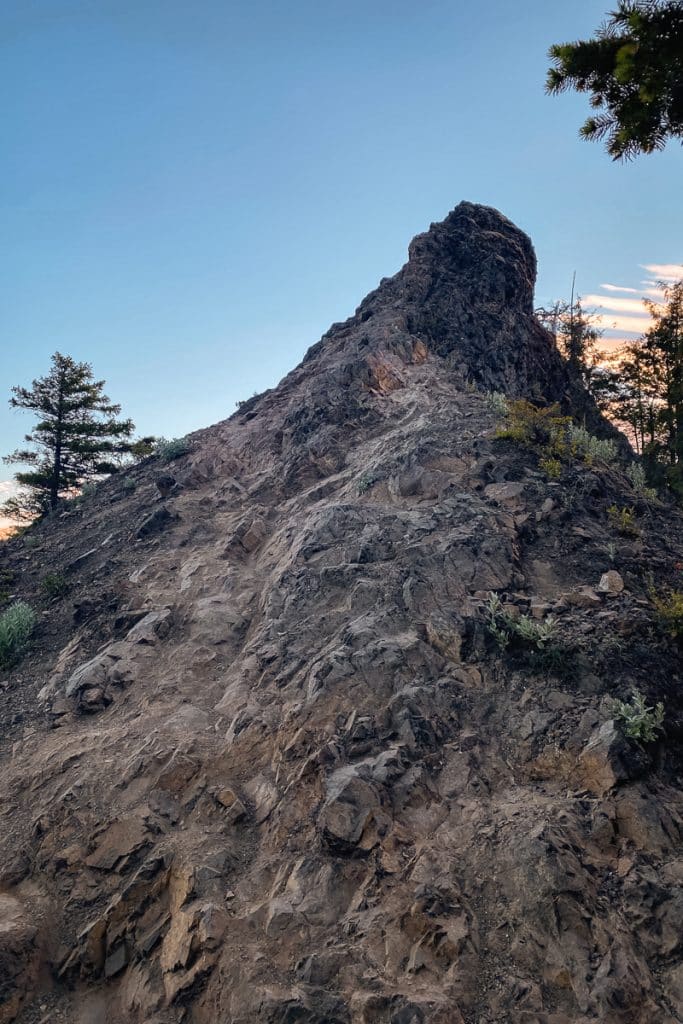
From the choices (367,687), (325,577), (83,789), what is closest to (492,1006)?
(367,687)

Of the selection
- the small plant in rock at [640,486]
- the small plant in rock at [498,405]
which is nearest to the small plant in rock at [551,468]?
the small plant in rock at [640,486]

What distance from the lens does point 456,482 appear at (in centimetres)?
1084

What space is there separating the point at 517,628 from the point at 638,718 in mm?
1811

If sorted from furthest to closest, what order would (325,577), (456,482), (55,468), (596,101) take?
(55,468)
(456,482)
(325,577)
(596,101)

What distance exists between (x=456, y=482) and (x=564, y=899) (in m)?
7.25

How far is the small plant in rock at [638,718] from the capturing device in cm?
582

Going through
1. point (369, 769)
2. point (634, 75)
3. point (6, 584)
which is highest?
point (634, 75)

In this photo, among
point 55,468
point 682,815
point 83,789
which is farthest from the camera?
point 55,468

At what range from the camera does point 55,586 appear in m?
13.0

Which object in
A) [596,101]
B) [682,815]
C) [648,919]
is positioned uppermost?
[596,101]

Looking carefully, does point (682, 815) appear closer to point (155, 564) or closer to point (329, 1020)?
point (329, 1020)

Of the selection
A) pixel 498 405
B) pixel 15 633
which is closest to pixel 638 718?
pixel 498 405

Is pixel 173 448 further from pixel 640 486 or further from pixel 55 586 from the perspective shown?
pixel 640 486

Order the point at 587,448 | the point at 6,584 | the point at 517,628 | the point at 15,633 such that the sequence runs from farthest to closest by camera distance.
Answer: the point at 6,584, the point at 587,448, the point at 15,633, the point at 517,628
